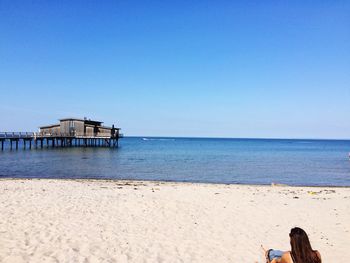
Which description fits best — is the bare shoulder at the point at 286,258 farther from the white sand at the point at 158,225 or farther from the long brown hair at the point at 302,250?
the white sand at the point at 158,225

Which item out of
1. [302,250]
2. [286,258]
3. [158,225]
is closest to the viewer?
[302,250]

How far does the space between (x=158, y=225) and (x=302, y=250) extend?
592 centimetres

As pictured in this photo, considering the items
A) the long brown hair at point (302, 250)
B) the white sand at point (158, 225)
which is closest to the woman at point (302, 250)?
the long brown hair at point (302, 250)

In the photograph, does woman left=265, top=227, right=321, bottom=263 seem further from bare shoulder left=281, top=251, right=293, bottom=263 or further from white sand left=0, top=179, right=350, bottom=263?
white sand left=0, top=179, right=350, bottom=263

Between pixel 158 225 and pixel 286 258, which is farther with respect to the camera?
pixel 158 225

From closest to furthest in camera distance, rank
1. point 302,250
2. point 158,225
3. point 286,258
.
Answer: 1. point 302,250
2. point 286,258
3. point 158,225

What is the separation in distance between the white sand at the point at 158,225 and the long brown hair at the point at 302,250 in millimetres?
3476

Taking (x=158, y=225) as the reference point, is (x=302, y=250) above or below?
above

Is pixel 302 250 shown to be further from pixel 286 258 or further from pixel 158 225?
pixel 158 225

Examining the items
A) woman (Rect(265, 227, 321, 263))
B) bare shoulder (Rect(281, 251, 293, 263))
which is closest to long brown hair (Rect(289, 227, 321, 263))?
woman (Rect(265, 227, 321, 263))

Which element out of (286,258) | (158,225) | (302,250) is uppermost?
(302,250)

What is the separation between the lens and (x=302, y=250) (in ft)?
11.6

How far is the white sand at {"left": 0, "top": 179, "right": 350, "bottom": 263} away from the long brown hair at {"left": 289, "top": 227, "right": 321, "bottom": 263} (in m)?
3.48

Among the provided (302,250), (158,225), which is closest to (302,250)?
(302,250)
